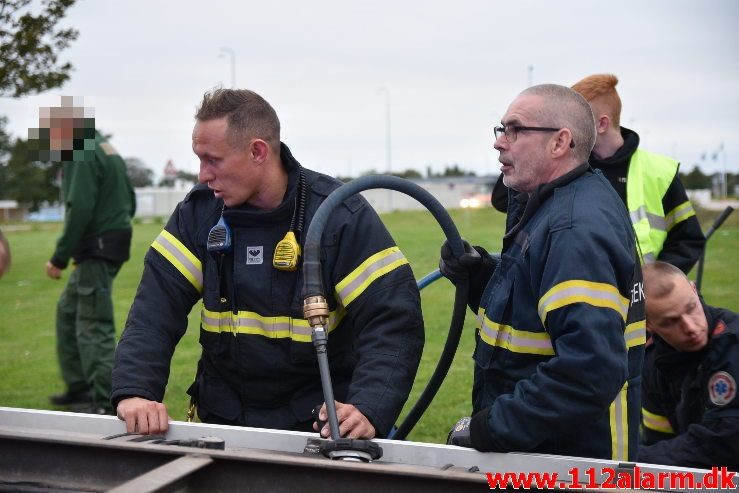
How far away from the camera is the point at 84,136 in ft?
19.3

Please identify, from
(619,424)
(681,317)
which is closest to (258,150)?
(619,424)

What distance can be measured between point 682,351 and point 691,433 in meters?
0.38

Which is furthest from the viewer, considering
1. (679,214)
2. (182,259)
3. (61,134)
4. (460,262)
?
(61,134)

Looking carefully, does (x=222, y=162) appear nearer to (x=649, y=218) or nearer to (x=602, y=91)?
(x=602, y=91)

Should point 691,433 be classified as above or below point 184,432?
below

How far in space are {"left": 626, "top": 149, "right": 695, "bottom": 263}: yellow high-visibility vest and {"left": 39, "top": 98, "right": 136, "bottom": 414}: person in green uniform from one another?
12.5 ft

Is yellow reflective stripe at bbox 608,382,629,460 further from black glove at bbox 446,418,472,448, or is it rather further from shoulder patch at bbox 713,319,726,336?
shoulder patch at bbox 713,319,726,336

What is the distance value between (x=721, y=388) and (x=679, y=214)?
1360 mm

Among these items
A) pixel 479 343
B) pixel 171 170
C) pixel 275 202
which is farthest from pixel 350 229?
pixel 171 170

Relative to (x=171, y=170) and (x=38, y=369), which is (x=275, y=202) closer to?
(x=38, y=369)

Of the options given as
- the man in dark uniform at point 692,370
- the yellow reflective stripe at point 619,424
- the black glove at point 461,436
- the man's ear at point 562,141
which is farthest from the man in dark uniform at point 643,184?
the black glove at point 461,436

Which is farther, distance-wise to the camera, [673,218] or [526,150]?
[673,218]

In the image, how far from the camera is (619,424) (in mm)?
2857

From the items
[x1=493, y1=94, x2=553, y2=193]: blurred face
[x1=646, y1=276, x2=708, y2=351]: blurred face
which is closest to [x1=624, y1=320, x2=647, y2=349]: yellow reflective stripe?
[x1=493, y1=94, x2=553, y2=193]: blurred face
